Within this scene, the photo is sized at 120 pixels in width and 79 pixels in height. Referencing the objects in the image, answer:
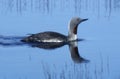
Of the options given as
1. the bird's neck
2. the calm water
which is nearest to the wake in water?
the calm water

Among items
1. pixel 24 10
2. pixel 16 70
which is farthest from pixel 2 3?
pixel 16 70

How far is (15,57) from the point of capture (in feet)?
46.2

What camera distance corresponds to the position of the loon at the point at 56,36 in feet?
55.1

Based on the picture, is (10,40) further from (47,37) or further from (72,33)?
(72,33)

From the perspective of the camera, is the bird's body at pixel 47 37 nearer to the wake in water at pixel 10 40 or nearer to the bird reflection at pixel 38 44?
the bird reflection at pixel 38 44

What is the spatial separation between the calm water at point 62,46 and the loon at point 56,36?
0.81 ft

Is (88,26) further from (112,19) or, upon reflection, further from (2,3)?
(2,3)

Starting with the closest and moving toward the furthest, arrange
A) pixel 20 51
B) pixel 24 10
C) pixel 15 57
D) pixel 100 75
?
pixel 100 75
pixel 15 57
pixel 20 51
pixel 24 10

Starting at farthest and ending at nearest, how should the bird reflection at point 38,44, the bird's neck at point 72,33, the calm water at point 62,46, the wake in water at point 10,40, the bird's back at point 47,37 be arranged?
the bird's neck at point 72,33 < the bird's back at point 47,37 < the wake in water at point 10,40 < the bird reflection at point 38,44 < the calm water at point 62,46

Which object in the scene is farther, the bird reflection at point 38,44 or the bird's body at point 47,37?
the bird's body at point 47,37

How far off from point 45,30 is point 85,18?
56.5 inches

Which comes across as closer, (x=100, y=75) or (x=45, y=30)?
(x=100, y=75)

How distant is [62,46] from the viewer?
53.7ft

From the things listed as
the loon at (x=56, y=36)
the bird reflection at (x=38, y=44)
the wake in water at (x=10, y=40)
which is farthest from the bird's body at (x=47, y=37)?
the wake in water at (x=10, y=40)
